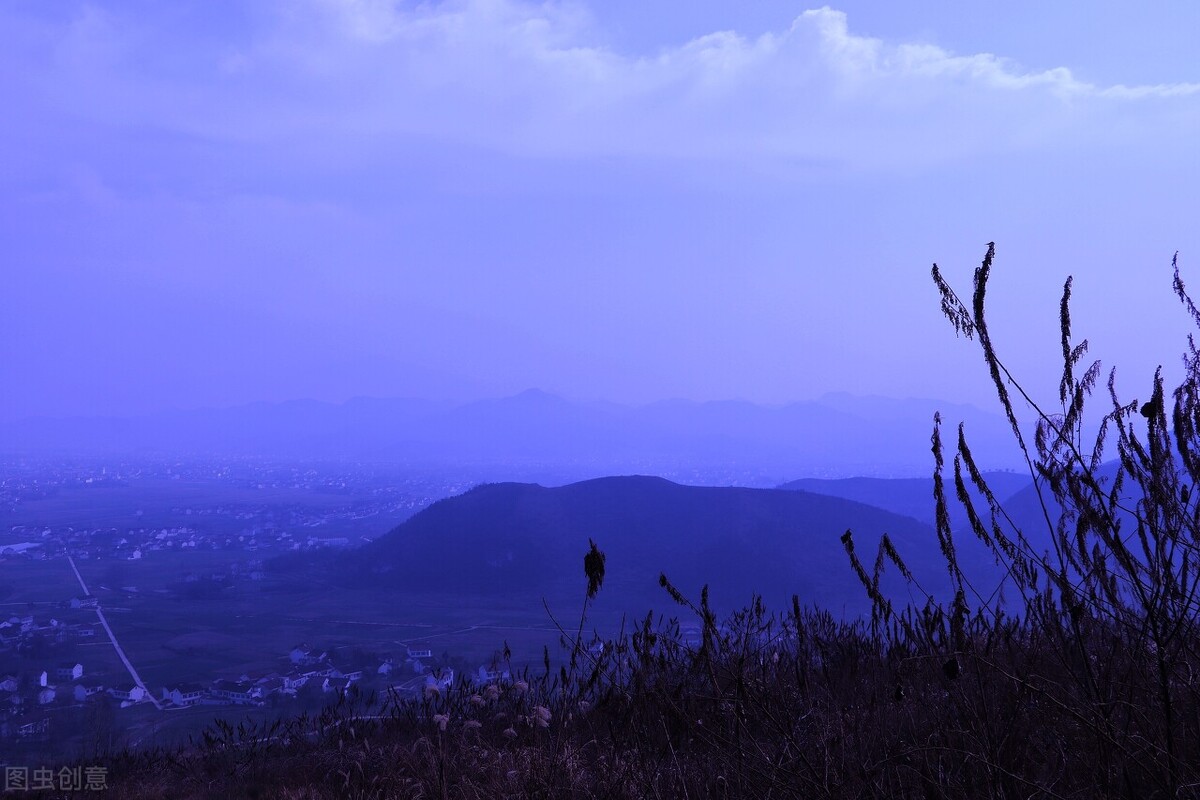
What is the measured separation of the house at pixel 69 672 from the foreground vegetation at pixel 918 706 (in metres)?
22.7

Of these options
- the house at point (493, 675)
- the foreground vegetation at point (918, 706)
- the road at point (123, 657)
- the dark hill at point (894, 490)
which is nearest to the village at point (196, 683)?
the road at point (123, 657)

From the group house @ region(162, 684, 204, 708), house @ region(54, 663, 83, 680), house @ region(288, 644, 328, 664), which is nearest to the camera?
house @ region(162, 684, 204, 708)

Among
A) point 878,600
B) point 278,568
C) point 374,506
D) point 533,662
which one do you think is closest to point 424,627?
point 533,662

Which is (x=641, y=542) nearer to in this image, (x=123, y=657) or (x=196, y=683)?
(x=123, y=657)

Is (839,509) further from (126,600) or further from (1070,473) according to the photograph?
(1070,473)

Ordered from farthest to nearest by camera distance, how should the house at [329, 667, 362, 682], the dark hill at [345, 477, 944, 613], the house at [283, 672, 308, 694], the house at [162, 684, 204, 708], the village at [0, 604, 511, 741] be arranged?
the dark hill at [345, 477, 944, 613] → the house at [329, 667, 362, 682] → the house at [162, 684, 204, 708] → the house at [283, 672, 308, 694] → the village at [0, 604, 511, 741]

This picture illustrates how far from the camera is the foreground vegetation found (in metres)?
2.24

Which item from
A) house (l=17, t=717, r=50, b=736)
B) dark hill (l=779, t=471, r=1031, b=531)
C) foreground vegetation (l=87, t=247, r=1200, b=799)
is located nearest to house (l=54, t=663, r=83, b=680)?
house (l=17, t=717, r=50, b=736)

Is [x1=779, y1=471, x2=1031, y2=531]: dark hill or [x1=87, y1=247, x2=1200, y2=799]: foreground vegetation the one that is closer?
[x1=87, y1=247, x2=1200, y2=799]: foreground vegetation

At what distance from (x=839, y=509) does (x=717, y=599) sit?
12.3 meters

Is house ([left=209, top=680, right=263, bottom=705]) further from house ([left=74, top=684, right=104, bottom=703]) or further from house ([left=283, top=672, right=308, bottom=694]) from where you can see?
house ([left=74, top=684, right=104, bottom=703])

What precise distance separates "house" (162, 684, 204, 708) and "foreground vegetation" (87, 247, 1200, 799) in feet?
56.5

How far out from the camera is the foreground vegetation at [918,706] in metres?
2.24

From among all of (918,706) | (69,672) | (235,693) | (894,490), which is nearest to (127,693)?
(235,693)
